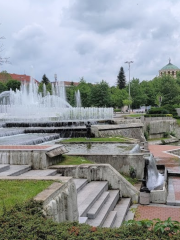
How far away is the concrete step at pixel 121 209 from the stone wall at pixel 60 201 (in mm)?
1712

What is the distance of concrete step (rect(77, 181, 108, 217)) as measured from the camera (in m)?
6.11

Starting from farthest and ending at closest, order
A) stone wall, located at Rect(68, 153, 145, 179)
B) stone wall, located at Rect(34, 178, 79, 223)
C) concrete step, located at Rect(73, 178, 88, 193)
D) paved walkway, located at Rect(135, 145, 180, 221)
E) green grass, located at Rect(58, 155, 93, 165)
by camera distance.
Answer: stone wall, located at Rect(68, 153, 145, 179) → green grass, located at Rect(58, 155, 93, 165) → paved walkway, located at Rect(135, 145, 180, 221) → concrete step, located at Rect(73, 178, 88, 193) → stone wall, located at Rect(34, 178, 79, 223)

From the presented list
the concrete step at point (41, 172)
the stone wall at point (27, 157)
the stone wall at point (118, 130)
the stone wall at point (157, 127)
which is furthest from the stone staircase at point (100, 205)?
the stone wall at point (157, 127)

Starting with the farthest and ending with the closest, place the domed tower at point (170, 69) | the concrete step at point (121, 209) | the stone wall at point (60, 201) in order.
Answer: the domed tower at point (170, 69) < the concrete step at point (121, 209) < the stone wall at point (60, 201)

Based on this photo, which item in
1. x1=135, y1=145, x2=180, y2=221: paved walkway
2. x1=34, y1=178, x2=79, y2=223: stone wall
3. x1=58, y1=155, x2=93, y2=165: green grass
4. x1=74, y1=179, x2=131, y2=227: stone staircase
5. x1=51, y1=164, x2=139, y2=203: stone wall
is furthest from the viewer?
x1=58, y1=155, x2=93, y2=165: green grass

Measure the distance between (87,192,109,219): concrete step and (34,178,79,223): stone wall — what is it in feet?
3.13

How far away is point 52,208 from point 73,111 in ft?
74.1

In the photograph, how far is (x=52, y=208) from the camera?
428 centimetres

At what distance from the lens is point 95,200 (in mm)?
6793

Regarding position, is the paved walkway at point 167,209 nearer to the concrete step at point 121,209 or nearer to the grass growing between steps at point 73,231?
the concrete step at point 121,209

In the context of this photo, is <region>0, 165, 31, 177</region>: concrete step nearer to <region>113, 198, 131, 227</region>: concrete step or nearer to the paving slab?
<region>113, 198, 131, 227</region>: concrete step

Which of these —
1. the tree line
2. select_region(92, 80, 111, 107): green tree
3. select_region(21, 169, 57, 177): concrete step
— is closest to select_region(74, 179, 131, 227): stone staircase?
select_region(21, 169, 57, 177): concrete step

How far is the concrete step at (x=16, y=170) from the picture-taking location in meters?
7.03

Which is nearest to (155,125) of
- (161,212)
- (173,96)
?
(161,212)
